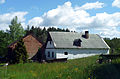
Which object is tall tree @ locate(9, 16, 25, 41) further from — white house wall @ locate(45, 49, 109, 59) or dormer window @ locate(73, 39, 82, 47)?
dormer window @ locate(73, 39, 82, 47)

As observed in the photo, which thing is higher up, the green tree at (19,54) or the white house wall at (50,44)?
the white house wall at (50,44)

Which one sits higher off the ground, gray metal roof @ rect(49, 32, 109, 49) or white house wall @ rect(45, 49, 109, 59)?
gray metal roof @ rect(49, 32, 109, 49)

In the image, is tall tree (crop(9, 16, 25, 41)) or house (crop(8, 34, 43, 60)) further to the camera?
tall tree (crop(9, 16, 25, 41))

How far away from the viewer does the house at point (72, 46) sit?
4159cm

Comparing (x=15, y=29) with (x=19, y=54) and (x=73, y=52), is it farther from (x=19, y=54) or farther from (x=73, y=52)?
(x=19, y=54)

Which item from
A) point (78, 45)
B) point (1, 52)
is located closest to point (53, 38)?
point (78, 45)

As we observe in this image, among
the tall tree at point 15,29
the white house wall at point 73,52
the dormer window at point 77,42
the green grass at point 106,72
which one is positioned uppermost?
the tall tree at point 15,29

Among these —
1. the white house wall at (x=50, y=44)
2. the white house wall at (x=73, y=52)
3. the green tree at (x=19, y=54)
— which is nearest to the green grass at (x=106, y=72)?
the green tree at (x=19, y=54)

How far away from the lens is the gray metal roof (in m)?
42.4

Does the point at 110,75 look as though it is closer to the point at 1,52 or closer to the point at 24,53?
the point at 24,53

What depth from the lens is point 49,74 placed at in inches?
346

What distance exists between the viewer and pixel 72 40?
146 feet

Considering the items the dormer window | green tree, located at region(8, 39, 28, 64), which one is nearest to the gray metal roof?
the dormer window

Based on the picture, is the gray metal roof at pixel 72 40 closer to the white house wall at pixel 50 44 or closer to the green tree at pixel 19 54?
the white house wall at pixel 50 44
